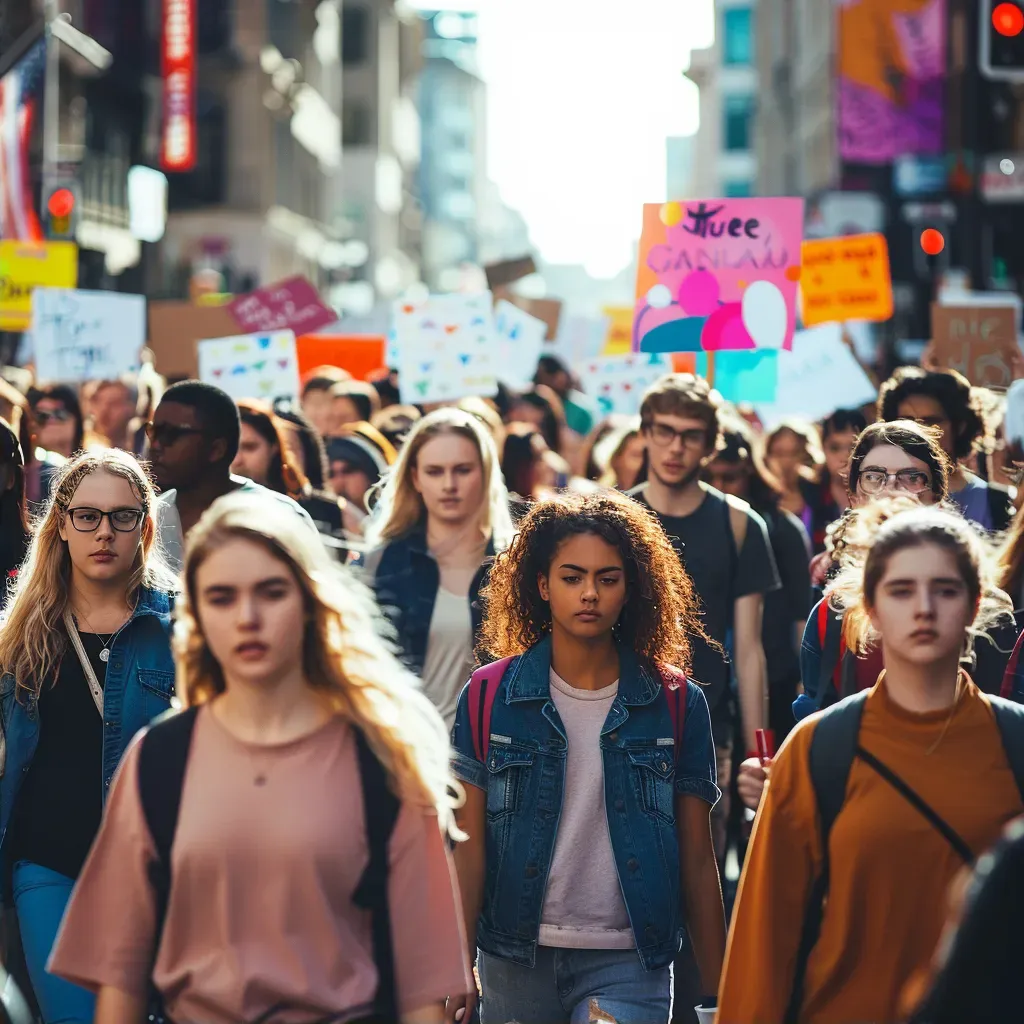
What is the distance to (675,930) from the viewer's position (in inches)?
187

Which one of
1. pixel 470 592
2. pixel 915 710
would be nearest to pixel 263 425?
pixel 470 592

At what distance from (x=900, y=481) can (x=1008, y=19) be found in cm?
471

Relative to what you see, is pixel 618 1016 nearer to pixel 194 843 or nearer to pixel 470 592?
pixel 194 843

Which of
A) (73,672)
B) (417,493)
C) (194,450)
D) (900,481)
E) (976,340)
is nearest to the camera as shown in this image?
(73,672)

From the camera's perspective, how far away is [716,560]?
7051 mm

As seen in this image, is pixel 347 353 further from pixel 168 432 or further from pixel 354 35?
pixel 354 35

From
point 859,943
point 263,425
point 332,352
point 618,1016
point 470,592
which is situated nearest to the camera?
point 859,943

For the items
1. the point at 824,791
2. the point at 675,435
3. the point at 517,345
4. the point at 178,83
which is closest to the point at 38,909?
the point at 824,791

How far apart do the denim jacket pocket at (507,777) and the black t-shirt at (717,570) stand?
88.9 inches

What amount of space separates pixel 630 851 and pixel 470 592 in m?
2.15

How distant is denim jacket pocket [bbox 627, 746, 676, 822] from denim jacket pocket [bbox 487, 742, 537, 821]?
0.78 ft

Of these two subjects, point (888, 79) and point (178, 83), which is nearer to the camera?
point (888, 79)

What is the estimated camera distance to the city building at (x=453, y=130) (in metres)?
161

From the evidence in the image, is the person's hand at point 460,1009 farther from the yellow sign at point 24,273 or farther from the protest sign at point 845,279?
the yellow sign at point 24,273
